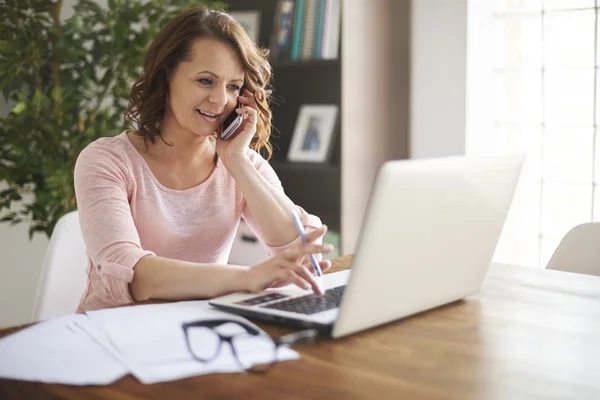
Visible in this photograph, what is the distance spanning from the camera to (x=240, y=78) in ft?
6.08

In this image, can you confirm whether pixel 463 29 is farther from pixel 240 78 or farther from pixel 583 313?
pixel 583 313

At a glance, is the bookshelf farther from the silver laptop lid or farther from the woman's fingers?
the silver laptop lid

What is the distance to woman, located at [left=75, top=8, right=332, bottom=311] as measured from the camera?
1.72 m

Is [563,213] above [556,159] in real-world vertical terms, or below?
below

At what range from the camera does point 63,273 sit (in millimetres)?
1717

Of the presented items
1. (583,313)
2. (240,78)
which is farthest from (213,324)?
(240,78)

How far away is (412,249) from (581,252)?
0.86 m

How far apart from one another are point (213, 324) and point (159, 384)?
0.22 meters

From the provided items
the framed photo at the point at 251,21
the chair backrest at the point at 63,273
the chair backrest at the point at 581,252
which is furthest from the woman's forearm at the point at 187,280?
the framed photo at the point at 251,21

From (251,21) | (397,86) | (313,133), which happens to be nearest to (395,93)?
(397,86)

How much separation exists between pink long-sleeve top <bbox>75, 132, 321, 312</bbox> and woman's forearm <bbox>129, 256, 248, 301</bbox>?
0.06 metres

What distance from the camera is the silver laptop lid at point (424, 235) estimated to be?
1.05 m

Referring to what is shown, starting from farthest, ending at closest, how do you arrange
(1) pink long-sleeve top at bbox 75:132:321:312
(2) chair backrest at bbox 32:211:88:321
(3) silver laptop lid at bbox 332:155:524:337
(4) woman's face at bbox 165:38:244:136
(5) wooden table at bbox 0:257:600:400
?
(4) woman's face at bbox 165:38:244:136 < (2) chair backrest at bbox 32:211:88:321 < (1) pink long-sleeve top at bbox 75:132:321:312 < (3) silver laptop lid at bbox 332:155:524:337 < (5) wooden table at bbox 0:257:600:400

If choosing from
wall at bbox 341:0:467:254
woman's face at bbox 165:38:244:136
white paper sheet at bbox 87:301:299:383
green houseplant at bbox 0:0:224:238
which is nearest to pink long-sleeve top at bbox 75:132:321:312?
woman's face at bbox 165:38:244:136
